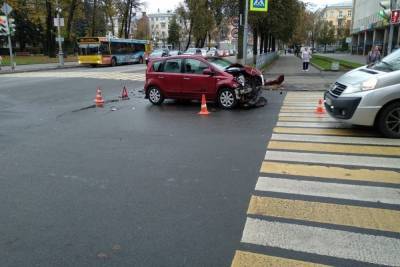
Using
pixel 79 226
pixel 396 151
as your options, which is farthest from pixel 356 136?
pixel 79 226

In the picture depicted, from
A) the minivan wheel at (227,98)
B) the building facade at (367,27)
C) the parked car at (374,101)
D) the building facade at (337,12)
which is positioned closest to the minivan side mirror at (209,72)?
the minivan wheel at (227,98)

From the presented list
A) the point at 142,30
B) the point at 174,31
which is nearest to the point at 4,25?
the point at 174,31

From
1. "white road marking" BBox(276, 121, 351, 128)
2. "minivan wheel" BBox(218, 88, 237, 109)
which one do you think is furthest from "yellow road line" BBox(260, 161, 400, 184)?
"minivan wheel" BBox(218, 88, 237, 109)

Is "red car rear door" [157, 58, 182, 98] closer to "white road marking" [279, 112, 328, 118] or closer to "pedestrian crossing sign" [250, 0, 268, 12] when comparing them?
"white road marking" [279, 112, 328, 118]

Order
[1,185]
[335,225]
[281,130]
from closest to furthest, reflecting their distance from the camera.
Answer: [335,225] < [1,185] < [281,130]

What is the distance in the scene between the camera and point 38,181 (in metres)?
5.86

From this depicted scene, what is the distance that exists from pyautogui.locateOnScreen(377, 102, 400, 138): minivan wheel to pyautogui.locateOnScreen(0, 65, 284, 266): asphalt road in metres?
2.33

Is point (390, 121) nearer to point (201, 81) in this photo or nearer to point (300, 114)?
point (300, 114)

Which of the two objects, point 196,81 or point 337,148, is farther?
point 196,81

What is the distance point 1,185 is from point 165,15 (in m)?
172

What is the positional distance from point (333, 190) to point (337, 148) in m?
2.27

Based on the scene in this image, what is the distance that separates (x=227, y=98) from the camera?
12.6m

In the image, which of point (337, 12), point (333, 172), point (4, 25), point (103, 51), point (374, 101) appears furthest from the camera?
point (337, 12)

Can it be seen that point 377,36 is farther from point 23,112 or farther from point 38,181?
point 38,181
